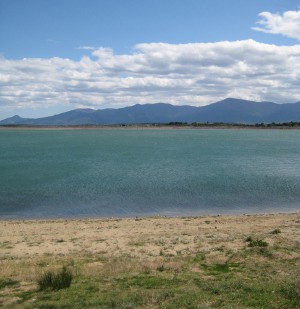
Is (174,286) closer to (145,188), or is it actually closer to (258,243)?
(258,243)

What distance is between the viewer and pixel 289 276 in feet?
42.9

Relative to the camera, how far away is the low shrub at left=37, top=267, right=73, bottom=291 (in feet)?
40.0

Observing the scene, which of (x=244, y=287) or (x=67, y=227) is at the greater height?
(x=244, y=287)

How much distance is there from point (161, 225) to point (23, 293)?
15.4 meters

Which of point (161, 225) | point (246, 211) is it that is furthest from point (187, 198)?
point (161, 225)

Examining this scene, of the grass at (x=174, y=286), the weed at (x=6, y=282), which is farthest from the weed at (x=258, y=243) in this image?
the weed at (x=6, y=282)

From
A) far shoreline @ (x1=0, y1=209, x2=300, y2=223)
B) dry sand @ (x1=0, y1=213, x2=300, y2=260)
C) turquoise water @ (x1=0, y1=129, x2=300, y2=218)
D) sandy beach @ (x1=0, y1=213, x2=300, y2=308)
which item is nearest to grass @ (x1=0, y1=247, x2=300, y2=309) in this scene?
sandy beach @ (x1=0, y1=213, x2=300, y2=308)

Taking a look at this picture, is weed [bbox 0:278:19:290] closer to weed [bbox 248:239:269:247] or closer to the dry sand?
the dry sand

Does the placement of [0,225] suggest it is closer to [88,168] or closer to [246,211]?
[246,211]

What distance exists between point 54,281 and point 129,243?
7.99 metres

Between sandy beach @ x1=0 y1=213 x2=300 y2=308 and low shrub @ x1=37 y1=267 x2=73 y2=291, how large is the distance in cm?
38

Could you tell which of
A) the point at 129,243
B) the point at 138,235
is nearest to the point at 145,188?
the point at 138,235

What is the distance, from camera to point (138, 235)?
22656mm

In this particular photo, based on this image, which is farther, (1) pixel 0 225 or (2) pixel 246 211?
(2) pixel 246 211
